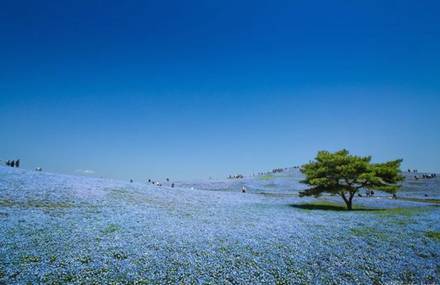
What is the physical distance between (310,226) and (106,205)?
16467 mm

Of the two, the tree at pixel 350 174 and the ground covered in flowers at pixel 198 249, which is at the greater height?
the tree at pixel 350 174

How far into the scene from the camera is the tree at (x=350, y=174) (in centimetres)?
2722

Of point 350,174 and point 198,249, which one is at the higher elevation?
point 350,174

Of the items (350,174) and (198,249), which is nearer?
(198,249)

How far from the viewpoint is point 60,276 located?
8.19 metres

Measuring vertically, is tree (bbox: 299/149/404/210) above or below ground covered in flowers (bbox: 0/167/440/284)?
above

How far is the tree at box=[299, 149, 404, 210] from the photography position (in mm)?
27223

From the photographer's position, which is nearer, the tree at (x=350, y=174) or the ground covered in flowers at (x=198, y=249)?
the ground covered in flowers at (x=198, y=249)

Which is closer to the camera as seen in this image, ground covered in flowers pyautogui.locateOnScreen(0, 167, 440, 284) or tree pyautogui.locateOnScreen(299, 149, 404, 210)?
ground covered in flowers pyautogui.locateOnScreen(0, 167, 440, 284)

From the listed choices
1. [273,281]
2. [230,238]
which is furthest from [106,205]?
[273,281]

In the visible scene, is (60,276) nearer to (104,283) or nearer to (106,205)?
(104,283)

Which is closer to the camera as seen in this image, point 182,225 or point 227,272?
point 227,272

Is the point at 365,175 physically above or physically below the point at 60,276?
above

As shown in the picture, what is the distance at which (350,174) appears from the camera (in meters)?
27.6
